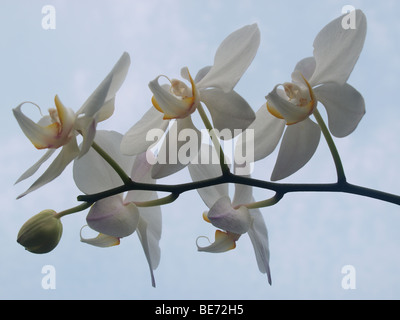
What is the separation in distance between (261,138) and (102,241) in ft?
0.93

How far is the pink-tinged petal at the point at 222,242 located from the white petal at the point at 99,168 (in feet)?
0.55

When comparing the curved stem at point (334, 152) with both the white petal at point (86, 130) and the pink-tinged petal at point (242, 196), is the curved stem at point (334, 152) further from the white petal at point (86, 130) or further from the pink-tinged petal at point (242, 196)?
the white petal at point (86, 130)

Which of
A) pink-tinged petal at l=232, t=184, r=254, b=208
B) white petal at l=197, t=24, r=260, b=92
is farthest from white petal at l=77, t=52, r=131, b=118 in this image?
pink-tinged petal at l=232, t=184, r=254, b=208

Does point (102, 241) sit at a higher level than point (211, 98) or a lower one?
lower

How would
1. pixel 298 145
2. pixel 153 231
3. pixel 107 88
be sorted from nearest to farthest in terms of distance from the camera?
1. pixel 107 88
2. pixel 298 145
3. pixel 153 231

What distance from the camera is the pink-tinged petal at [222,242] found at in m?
0.74

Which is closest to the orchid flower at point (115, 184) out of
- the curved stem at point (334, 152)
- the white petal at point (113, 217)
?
the white petal at point (113, 217)

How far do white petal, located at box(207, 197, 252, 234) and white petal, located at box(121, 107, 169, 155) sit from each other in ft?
0.43

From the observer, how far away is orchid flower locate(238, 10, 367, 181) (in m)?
0.64

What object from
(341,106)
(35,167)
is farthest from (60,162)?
(341,106)

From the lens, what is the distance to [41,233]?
0.65m

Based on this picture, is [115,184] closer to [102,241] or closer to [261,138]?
[102,241]

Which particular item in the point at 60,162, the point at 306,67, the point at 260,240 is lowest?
the point at 260,240

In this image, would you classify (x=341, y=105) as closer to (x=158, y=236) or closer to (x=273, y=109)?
(x=273, y=109)
